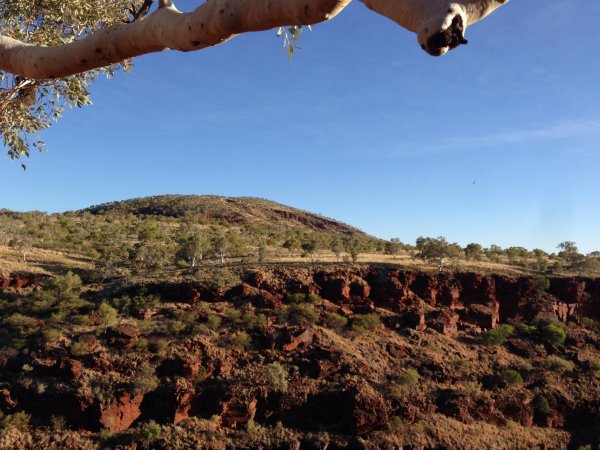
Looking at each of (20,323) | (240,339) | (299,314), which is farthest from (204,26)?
(299,314)

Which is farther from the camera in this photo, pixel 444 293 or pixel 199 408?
pixel 444 293

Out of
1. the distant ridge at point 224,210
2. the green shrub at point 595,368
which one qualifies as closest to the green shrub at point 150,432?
the green shrub at point 595,368

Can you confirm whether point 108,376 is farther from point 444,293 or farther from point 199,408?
point 444,293

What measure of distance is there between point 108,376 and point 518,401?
22.3 m

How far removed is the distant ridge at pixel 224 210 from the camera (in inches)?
3740

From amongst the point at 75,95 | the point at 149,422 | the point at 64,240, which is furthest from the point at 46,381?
the point at 64,240

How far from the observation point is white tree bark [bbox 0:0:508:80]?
77.7 inches

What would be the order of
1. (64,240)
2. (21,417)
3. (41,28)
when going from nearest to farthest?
(41,28), (21,417), (64,240)

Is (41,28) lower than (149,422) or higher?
higher

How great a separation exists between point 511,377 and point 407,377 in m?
7.23

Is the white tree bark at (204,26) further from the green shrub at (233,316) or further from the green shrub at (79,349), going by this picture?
the green shrub at (233,316)

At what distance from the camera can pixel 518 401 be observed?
80.1ft

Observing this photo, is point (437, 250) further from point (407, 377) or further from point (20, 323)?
point (20, 323)

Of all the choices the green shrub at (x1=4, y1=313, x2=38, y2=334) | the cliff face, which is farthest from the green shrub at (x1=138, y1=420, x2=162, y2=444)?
the cliff face
